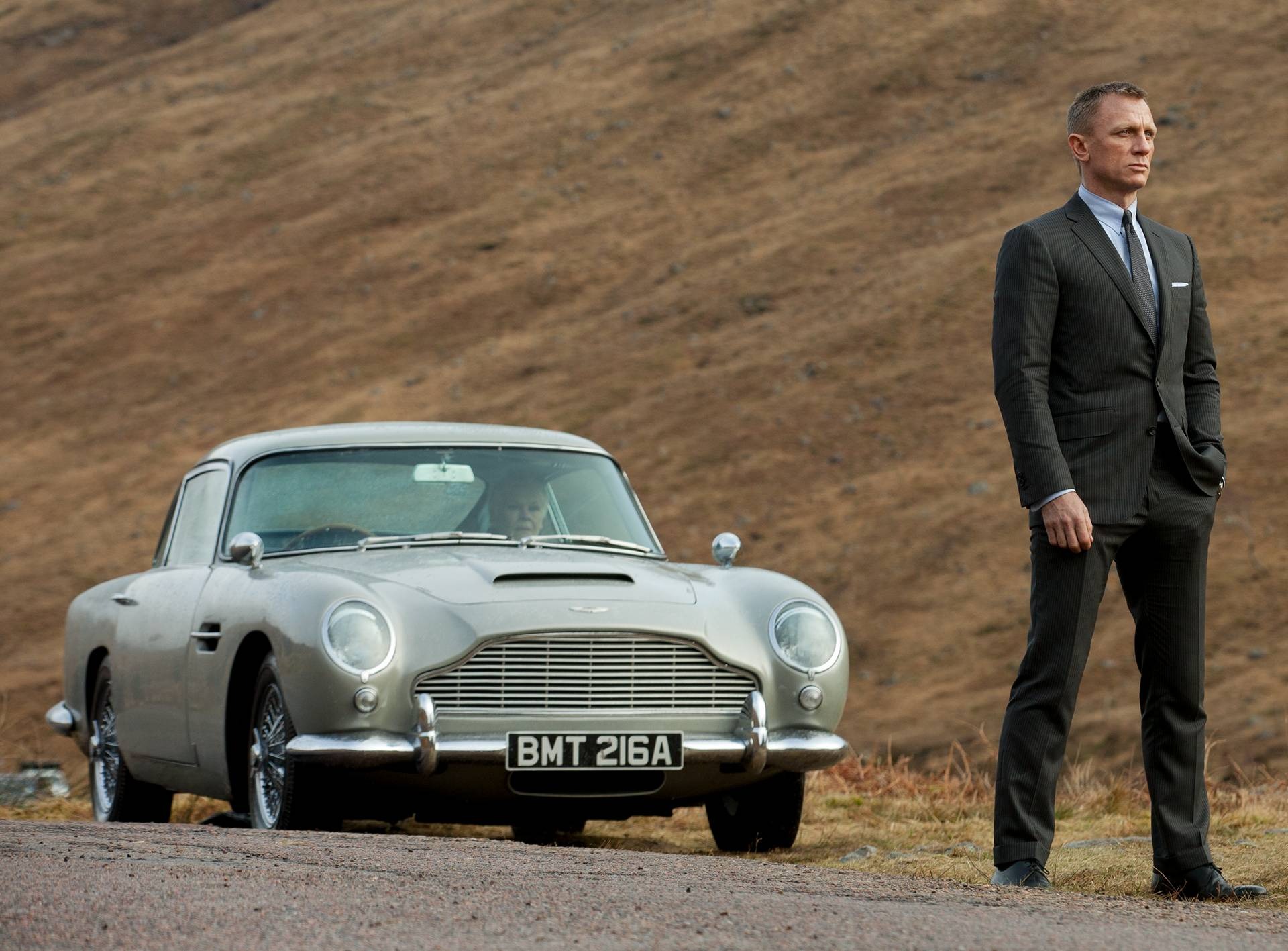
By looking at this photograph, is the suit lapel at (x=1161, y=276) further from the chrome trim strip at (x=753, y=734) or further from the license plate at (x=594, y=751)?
the license plate at (x=594, y=751)

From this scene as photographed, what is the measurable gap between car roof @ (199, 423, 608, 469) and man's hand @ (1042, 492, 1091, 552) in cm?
292

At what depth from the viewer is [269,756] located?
6410 mm

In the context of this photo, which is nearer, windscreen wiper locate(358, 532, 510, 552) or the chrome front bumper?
the chrome front bumper

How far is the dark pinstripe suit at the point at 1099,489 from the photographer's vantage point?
4934 millimetres

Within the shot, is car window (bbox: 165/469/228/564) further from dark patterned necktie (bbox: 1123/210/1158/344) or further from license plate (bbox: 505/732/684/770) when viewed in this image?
dark patterned necktie (bbox: 1123/210/1158/344)

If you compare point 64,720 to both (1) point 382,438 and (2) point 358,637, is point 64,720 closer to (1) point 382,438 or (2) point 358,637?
(1) point 382,438

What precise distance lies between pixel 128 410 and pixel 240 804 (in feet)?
81.3

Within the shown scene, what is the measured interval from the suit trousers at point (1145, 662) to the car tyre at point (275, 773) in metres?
2.28

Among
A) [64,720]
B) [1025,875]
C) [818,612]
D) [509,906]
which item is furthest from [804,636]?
[64,720]

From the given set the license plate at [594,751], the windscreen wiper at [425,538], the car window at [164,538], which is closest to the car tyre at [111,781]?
the car window at [164,538]

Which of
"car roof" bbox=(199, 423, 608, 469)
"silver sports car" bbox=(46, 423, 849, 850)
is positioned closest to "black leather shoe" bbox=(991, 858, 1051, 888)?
"silver sports car" bbox=(46, 423, 849, 850)

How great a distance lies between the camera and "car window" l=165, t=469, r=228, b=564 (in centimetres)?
750

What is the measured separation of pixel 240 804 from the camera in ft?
22.1

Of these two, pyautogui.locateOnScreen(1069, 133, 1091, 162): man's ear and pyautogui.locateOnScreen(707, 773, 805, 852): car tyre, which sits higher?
pyautogui.locateOnScreen(1069, 133, 1091, 162): man's ear
